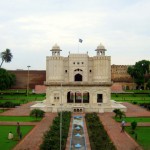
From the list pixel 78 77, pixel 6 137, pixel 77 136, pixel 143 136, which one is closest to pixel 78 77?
pixel 78 77

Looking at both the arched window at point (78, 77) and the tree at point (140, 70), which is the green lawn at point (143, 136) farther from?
the tree at point (140, 70)

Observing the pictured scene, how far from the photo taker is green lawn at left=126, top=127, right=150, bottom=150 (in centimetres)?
1926

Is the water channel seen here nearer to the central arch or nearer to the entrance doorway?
the entrance doorway

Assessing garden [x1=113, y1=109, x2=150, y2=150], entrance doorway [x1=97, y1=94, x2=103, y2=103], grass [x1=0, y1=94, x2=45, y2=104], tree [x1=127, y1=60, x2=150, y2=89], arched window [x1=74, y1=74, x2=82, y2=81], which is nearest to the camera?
garden [x1=113, y1=109, x2=150, y2=150]

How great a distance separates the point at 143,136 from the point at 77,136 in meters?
4.31

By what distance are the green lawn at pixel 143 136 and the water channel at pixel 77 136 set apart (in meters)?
3.34

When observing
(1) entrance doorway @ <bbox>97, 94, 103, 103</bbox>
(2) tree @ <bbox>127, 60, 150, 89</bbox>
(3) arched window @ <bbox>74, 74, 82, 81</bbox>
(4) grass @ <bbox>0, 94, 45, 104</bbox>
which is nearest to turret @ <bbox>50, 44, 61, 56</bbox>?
(3) arched window @ <bbox>74, 74, 82, 81</bbox>

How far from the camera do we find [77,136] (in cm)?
2198

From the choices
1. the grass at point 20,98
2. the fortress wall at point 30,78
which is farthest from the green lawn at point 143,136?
the fortress wall at point 30,78

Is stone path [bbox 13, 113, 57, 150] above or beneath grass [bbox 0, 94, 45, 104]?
beneath

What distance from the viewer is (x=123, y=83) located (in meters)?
83.4

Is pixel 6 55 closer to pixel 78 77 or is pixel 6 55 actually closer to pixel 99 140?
pixel 78 77

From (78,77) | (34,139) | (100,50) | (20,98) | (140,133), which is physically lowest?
(34,139)

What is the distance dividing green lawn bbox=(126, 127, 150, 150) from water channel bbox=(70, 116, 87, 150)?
3344mm
